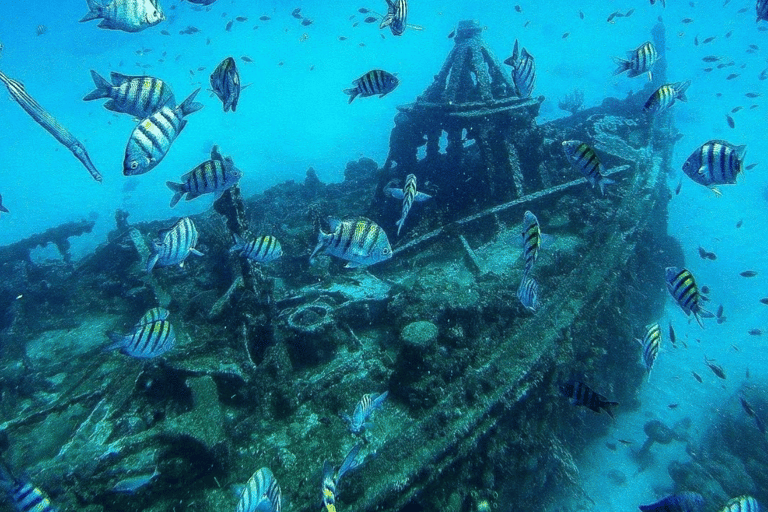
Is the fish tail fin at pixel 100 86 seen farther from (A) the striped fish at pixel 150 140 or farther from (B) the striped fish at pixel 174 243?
(B) the striped fish at pixel 174 243

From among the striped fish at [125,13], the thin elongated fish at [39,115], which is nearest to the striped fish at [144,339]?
the thin elongated fish at [39,115]

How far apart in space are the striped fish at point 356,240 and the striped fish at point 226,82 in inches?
72.0

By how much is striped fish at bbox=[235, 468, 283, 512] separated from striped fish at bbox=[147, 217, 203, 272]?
240cm

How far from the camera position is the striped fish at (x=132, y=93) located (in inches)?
140

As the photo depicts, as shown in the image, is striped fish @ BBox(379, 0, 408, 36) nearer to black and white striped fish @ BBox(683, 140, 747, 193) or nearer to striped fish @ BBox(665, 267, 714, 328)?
black and white striped fish @ BBox(683, 140, 747, 193)

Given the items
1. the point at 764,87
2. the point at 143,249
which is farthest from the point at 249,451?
the point at 764,87

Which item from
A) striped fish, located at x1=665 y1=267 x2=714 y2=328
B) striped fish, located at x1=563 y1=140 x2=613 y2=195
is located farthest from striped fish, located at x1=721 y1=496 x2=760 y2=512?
striped fish, located at x1=563 y1=140 x2=613 y2=195

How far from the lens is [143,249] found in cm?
948

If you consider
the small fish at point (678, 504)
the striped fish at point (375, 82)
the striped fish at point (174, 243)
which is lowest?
the small fish at point (678, 504)

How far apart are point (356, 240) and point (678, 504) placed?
3.75m

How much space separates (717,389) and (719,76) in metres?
120

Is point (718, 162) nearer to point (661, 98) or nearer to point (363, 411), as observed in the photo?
point (661, 98)

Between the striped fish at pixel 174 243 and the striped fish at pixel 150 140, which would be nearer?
the striped fish at pixel 150 140

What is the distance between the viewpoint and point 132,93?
142 inches
